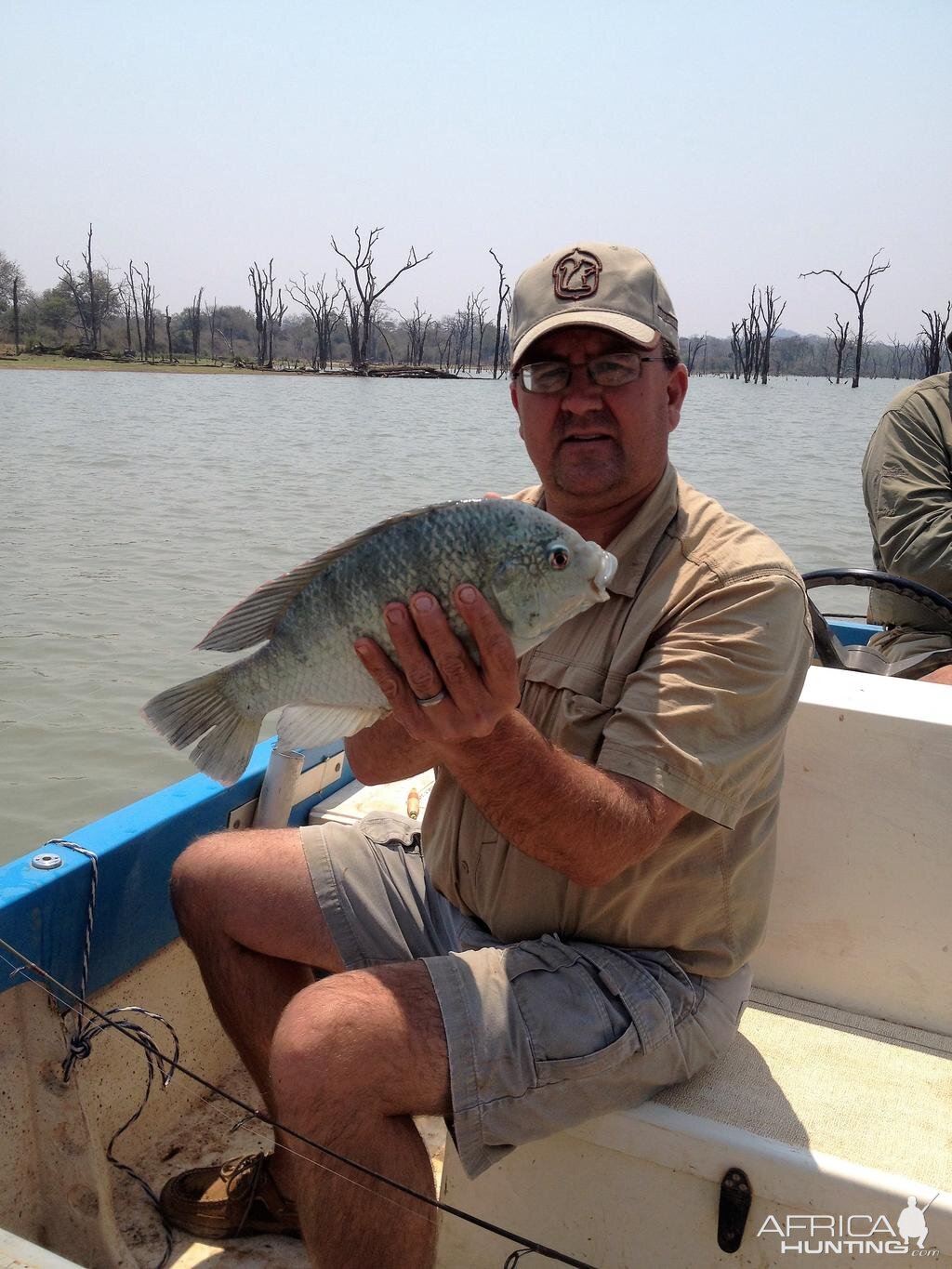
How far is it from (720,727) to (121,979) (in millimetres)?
1818

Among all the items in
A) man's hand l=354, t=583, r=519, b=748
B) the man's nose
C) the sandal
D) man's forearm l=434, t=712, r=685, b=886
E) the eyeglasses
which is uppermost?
the eyeglasses

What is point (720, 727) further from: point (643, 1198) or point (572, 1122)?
point (643, 1198)

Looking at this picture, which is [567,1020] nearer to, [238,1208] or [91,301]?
[238,1208]

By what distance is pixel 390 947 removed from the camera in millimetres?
2576

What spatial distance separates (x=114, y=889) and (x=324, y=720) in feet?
3.21

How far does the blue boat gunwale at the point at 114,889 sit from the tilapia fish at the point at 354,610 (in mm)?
674

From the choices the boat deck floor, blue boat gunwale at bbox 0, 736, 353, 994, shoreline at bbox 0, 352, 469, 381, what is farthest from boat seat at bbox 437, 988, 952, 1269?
shoreline at bbox 0, 352, 469, 381

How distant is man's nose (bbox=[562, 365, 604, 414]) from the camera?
2.51m

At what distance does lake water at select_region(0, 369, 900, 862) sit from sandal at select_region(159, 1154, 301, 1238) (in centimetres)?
353

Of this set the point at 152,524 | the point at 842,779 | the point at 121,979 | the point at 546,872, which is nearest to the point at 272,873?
the point at 121,979

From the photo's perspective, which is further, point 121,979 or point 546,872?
point 121,979

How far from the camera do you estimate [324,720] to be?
85.8 inches

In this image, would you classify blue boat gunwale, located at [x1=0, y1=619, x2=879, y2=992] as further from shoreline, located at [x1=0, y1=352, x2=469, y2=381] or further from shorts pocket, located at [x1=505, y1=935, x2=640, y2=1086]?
shoreline, located at [x1=0, y1=352, x2=469, y2=381]

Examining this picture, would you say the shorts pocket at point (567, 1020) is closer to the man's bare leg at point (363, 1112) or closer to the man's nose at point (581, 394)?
the man's bare leg at point (363, 1112)
